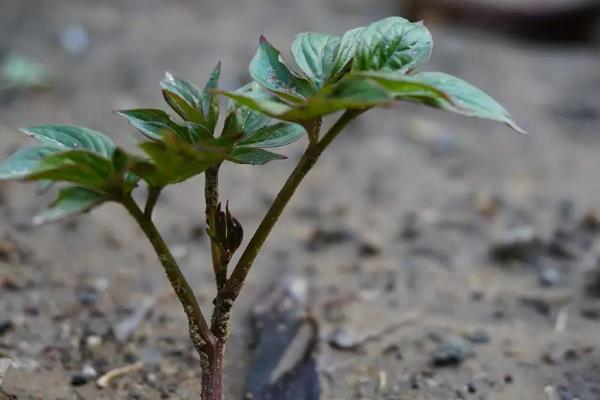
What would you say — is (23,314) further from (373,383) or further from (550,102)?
(550,102)

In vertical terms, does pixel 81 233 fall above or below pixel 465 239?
above

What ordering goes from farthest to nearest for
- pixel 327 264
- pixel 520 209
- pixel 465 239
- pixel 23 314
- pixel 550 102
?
pixel 550 102 < pixel 520 209 < pixel 465 239 < pixel 327 264 < pixel 23 314

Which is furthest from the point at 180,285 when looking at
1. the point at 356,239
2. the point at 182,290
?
the point at 356,239

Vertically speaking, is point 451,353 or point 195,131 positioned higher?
point 195,131

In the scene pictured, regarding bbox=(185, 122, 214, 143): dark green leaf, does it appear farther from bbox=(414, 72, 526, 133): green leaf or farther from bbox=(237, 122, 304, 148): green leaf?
bbox=(414, 72, 526, 133): green leaf

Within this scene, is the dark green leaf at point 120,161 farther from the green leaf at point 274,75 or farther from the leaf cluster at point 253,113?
the green leaf at point 274,75

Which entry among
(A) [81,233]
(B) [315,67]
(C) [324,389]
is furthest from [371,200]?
(B) [315,67]

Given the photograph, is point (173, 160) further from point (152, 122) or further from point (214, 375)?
point (214, 375)
